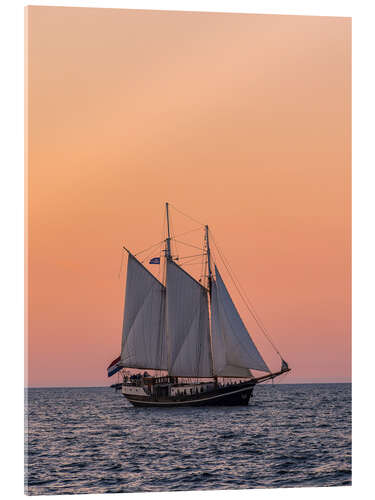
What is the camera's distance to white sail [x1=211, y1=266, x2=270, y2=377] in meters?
24.0

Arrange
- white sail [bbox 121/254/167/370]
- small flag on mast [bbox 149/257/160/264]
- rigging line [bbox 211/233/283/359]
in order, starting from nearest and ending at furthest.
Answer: rigging line [bbox 211/233/283/359] → small flag on mast [bbox 149/257/160/264] → white sail [bbox 121/254/167/370]

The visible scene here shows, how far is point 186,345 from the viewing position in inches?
1069

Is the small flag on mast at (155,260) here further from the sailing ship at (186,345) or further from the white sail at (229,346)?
the sailing ship at (186,345)

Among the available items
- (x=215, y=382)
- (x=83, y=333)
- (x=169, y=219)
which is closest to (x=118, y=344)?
(x=83, y=333)

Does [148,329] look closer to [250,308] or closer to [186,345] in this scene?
[186,345]

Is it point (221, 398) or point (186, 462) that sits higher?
point (186, 462)

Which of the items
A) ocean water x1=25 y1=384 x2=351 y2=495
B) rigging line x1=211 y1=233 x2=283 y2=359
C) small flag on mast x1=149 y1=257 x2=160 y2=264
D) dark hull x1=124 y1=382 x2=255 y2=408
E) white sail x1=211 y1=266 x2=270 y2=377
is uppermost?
small flag on mast x1=149 y1=257 x2=160 y2=264

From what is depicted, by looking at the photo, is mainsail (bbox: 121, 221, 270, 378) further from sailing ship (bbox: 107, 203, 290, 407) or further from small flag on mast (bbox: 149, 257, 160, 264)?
small flag on mast (bbox: 149, 257, 160, 264)

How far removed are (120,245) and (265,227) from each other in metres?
2.33

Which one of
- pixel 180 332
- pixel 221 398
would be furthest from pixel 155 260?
pixel 221 398

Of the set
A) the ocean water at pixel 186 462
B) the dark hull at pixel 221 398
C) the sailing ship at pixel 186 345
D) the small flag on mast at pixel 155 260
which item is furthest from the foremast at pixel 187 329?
the ocean water at pixel 186 462

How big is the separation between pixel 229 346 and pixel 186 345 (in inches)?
78.2

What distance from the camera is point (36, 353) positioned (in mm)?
12570

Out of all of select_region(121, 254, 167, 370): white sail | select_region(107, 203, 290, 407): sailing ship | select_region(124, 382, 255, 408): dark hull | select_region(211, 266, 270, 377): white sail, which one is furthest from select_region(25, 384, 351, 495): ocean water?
select_region(124, 382, 255, 408): dark hull
